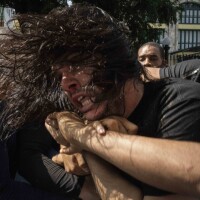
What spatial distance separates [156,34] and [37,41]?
16949 millimetres

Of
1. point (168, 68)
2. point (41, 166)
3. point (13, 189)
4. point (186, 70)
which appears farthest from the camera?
point (168, 68)

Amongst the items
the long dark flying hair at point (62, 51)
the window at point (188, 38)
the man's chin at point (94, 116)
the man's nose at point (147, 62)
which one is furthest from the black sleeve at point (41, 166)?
the window at point (188, 38)

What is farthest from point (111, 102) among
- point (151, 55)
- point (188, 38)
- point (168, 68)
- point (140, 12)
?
point (188, 38)

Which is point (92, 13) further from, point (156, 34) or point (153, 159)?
point (156, 34)

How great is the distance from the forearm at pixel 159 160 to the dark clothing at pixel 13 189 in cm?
110

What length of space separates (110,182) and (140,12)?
49.4 feet

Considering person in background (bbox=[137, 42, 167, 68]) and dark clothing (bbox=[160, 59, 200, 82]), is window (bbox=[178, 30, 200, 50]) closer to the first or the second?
person in background (bbox=[137, 42, 167, 68])

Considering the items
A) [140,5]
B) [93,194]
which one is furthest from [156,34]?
[93,194]

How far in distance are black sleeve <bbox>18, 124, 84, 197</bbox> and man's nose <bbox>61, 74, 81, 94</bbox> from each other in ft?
2.03

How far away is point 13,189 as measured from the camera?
2445 millimetres

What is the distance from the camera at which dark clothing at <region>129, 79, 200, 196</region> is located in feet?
4.75

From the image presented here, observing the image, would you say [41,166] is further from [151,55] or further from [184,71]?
[151,55]

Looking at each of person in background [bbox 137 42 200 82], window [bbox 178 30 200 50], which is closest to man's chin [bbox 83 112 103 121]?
person in background [bbox 137 42 200 82]

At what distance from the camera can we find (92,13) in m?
1.57
